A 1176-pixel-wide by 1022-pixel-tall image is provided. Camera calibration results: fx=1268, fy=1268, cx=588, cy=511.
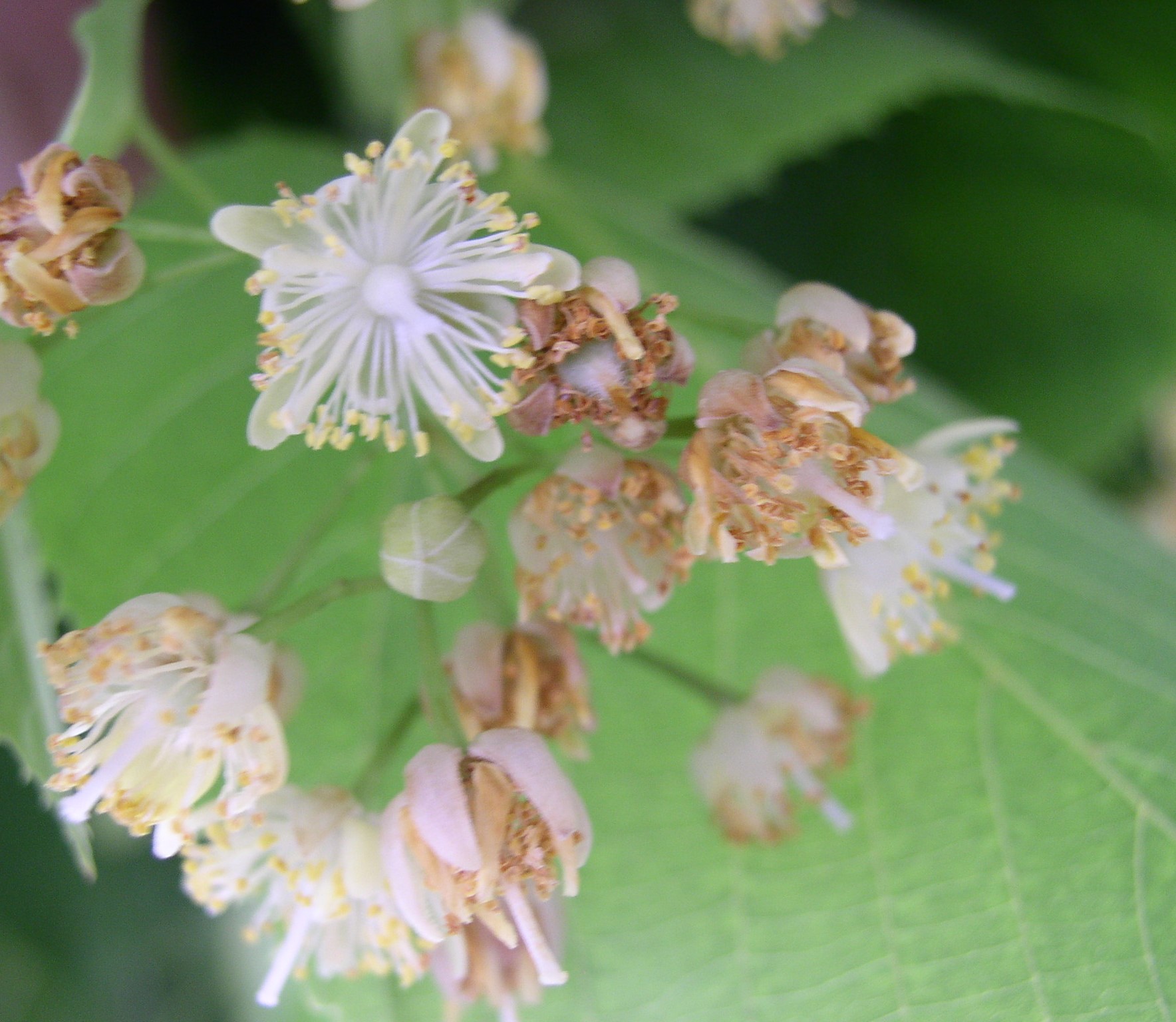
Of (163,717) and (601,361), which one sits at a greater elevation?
(601,361)

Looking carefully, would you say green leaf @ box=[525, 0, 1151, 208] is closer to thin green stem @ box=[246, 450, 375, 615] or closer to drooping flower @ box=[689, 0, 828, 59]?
drooping flower @ box=[689, 0, 828, 59]

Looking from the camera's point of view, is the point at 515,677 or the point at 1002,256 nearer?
the point at 515,677

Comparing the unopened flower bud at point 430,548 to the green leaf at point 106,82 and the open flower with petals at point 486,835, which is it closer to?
the open flower with petals at point 486,835

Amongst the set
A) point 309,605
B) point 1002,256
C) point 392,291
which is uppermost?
point 392,291

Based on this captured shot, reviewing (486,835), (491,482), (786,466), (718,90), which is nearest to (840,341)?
(786,466)

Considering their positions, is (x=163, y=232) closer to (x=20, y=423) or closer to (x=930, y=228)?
(x=20, y=423)

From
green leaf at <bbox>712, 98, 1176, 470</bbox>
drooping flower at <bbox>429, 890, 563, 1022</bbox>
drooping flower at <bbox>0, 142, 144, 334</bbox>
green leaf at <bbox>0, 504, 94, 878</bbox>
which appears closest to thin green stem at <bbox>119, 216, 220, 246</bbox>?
drooping flower at <bbox>0, 142, 144, 334</bbox>

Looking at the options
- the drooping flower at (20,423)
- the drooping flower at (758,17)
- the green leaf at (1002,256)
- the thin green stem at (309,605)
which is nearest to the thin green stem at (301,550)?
the thin green stem at (309,605)
